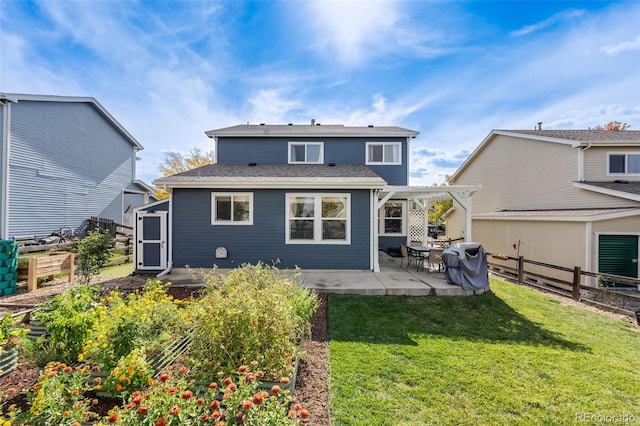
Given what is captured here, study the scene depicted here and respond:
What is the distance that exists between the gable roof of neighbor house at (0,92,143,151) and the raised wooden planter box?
8699 mm

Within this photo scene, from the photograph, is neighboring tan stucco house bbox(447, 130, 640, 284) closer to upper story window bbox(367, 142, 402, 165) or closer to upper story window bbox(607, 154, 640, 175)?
upper story window bbox(607, 154, 640, 175)

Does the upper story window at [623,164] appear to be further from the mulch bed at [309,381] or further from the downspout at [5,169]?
the downspout at [5,169]

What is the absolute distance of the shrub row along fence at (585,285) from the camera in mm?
6844

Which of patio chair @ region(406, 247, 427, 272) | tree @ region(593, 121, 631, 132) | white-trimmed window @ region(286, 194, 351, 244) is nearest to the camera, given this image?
white-trimmed window @ region(286, 194, 351, 244)

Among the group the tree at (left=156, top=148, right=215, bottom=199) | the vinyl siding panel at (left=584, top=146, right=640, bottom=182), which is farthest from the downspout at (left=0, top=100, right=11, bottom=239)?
the vinyl siding panel at (left=584, top=146, right=640, bottom=182)

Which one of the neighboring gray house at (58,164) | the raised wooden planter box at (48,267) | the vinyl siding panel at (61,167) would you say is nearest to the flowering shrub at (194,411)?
the raised wooden planter box at (48,267)

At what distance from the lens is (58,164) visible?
42.8 ft

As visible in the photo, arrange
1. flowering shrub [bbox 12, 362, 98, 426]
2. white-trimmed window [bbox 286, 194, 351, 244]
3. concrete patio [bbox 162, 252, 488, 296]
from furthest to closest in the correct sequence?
white-trimmed window [bbox 286, 194, 351, 244] → concrete patio [bbox 162, 252, 488, 296] → flowering shrub [bbox 12, 362, 98, 426]

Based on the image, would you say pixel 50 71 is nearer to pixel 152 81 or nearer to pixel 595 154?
pixel 152 81

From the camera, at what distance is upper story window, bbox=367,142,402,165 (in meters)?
11.2

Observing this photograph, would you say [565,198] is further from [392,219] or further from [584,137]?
[392,219]

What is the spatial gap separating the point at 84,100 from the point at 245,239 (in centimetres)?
1380

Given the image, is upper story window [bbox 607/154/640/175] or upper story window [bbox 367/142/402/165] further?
upper story window [bbox 607/154/640/175]

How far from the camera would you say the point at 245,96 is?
13.4m
